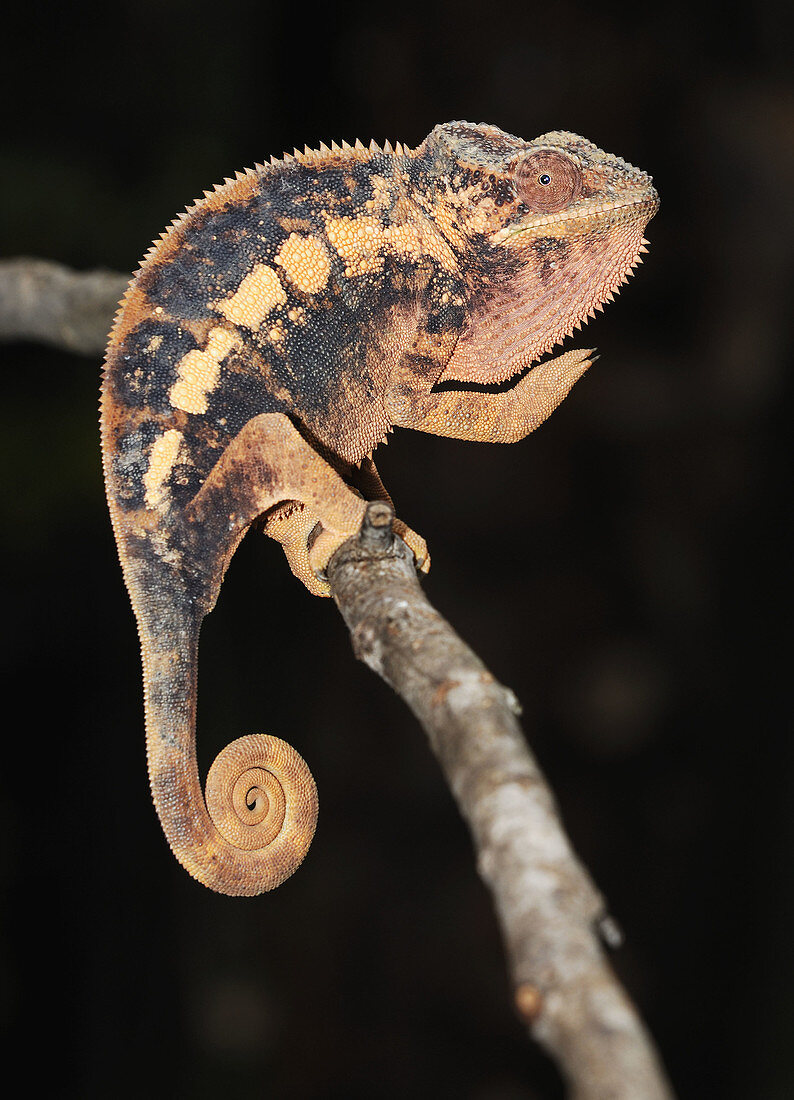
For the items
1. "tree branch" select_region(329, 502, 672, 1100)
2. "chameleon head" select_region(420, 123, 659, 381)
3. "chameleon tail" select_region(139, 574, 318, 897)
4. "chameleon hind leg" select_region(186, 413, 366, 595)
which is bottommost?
"tree branch" select_region(329, 502, 672, 1100)

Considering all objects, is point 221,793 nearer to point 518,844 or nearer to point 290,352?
point 290,352

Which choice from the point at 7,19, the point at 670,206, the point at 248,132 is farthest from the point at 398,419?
the point at 7,19

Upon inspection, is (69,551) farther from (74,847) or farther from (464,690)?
(464,690)

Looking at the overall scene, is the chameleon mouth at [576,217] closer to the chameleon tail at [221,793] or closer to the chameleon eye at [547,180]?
the chameleon eye at [547,180]

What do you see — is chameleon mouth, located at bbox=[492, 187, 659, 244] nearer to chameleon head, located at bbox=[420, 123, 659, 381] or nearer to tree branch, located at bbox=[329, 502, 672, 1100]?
chameleon head, located at bbox=[420, 123, 659, 381]

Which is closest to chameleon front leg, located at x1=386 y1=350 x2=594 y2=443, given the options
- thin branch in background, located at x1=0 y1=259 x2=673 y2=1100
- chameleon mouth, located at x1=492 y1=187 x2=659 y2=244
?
chameleon mouth, located at x1=492 y1=187 x2=659 y2=244

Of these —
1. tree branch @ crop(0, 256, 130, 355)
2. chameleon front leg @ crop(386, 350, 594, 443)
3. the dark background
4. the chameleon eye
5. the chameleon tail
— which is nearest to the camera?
the chameleon tail
